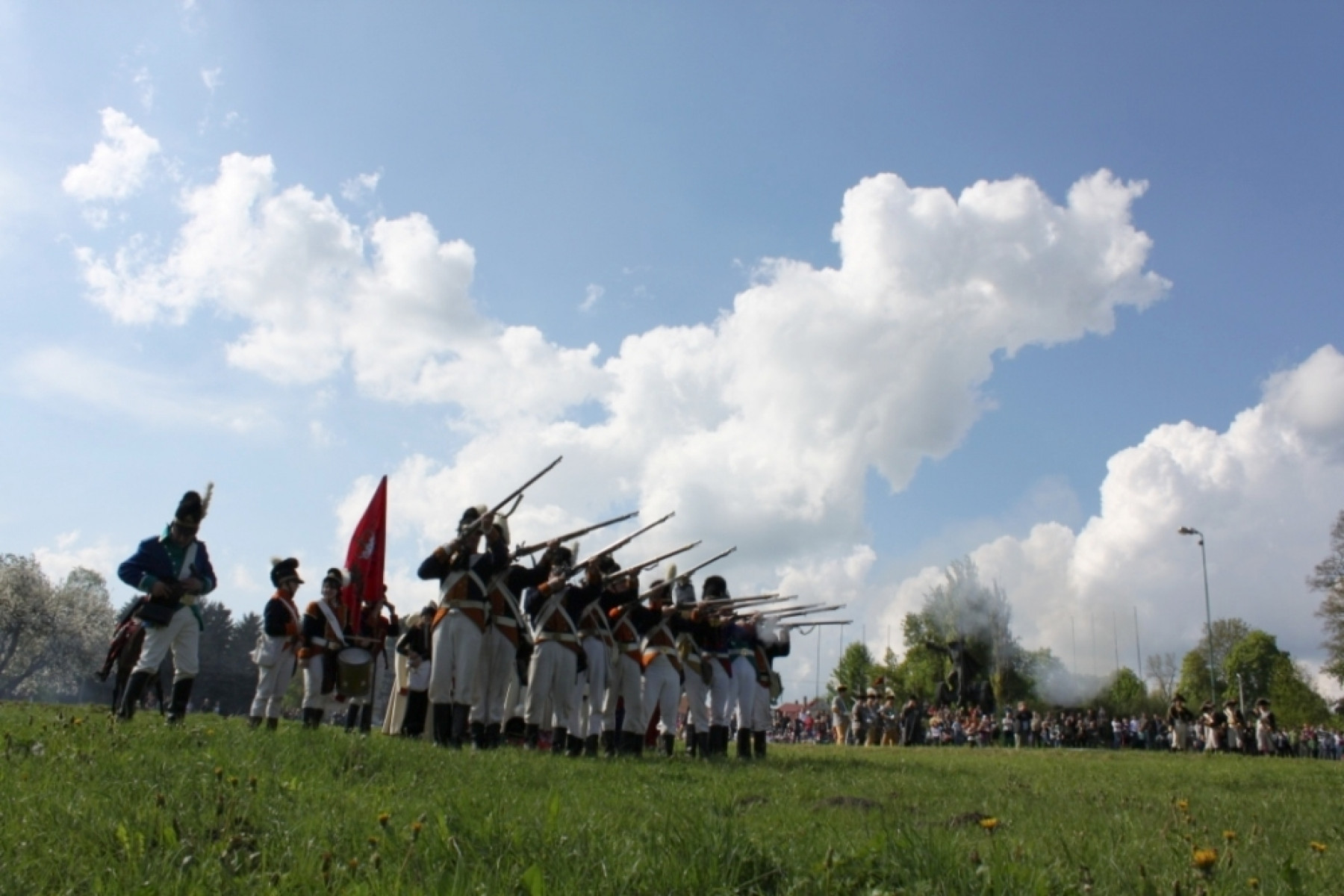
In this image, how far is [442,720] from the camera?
10.7 metres

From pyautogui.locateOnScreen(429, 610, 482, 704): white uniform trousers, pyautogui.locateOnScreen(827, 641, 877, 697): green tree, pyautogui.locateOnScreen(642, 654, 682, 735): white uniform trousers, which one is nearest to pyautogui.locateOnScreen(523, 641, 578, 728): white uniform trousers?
pyautogui.locateOnScreen(429, 610, 482, 704): white uniform trousers

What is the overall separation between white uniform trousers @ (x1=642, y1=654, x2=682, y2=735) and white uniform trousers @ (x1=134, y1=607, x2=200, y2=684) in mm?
5166

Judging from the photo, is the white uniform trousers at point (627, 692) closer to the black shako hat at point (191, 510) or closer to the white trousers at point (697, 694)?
the white trousers at point (697, 694)

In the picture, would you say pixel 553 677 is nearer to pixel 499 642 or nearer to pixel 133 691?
pixel 499 642

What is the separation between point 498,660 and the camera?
11453 mm

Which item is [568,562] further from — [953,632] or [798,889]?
[953,632]

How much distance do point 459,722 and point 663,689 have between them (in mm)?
2981

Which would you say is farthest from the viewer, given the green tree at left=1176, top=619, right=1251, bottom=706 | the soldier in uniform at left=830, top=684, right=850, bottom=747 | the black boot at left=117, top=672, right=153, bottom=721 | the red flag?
the green tree at left=1176, top=619, right=1251, bottom=706

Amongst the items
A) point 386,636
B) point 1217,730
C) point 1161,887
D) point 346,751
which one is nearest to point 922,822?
point 1161,887

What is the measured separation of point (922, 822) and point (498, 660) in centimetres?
663

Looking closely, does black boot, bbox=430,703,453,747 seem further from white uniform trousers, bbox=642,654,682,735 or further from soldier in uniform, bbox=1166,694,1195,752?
soldier in uniform, bbox=1166,694,1195,752

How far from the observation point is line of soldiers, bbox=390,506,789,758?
→ 35.9 ft

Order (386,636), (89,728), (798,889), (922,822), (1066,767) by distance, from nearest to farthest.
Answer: (798,889)
(922,822)
(89,728)
(1066,767)
(386,636)

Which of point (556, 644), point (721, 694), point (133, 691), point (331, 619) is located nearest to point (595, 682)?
point (556, 644)
